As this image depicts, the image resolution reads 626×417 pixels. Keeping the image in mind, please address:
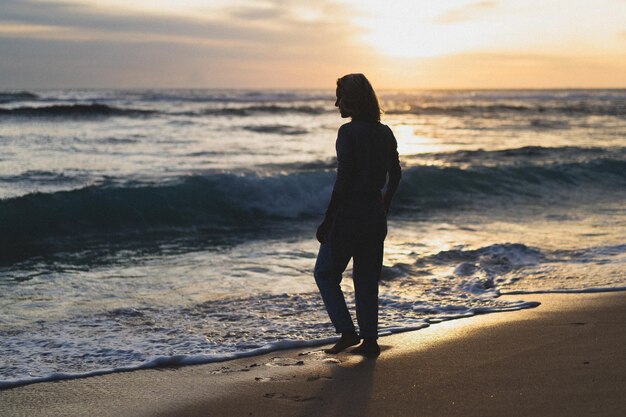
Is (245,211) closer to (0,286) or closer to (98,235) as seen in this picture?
(98,235)

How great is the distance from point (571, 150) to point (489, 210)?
10.8 m

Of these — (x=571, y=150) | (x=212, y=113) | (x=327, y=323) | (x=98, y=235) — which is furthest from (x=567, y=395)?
(x=212, y=113)

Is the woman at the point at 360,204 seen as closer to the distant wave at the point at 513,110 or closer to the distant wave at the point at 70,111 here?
the distant wave at the point at 70,111

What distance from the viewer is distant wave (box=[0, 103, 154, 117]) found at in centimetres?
3463

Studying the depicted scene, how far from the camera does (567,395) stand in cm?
394

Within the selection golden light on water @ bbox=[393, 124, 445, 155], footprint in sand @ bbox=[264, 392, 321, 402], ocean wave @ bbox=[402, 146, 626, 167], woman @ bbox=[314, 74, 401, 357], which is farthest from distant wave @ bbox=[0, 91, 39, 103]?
footprint in sand @ bbox=[264, 392, 321, 402]

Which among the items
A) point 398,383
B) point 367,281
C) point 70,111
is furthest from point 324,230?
point 70,111

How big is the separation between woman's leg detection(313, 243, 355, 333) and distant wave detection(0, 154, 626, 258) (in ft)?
19.7

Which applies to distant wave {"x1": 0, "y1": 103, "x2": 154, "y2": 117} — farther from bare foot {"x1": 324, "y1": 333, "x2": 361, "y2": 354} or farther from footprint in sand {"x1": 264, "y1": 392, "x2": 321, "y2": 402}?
footprint in sand {"x1": 264, "y1": 392, "x2": 321, "y2": 402}

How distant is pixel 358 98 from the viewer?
4629mm

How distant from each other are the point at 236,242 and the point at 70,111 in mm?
29844

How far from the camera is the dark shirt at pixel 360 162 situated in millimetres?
4574

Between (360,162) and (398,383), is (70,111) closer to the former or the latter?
(360,162)

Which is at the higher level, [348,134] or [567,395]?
[348,134]
